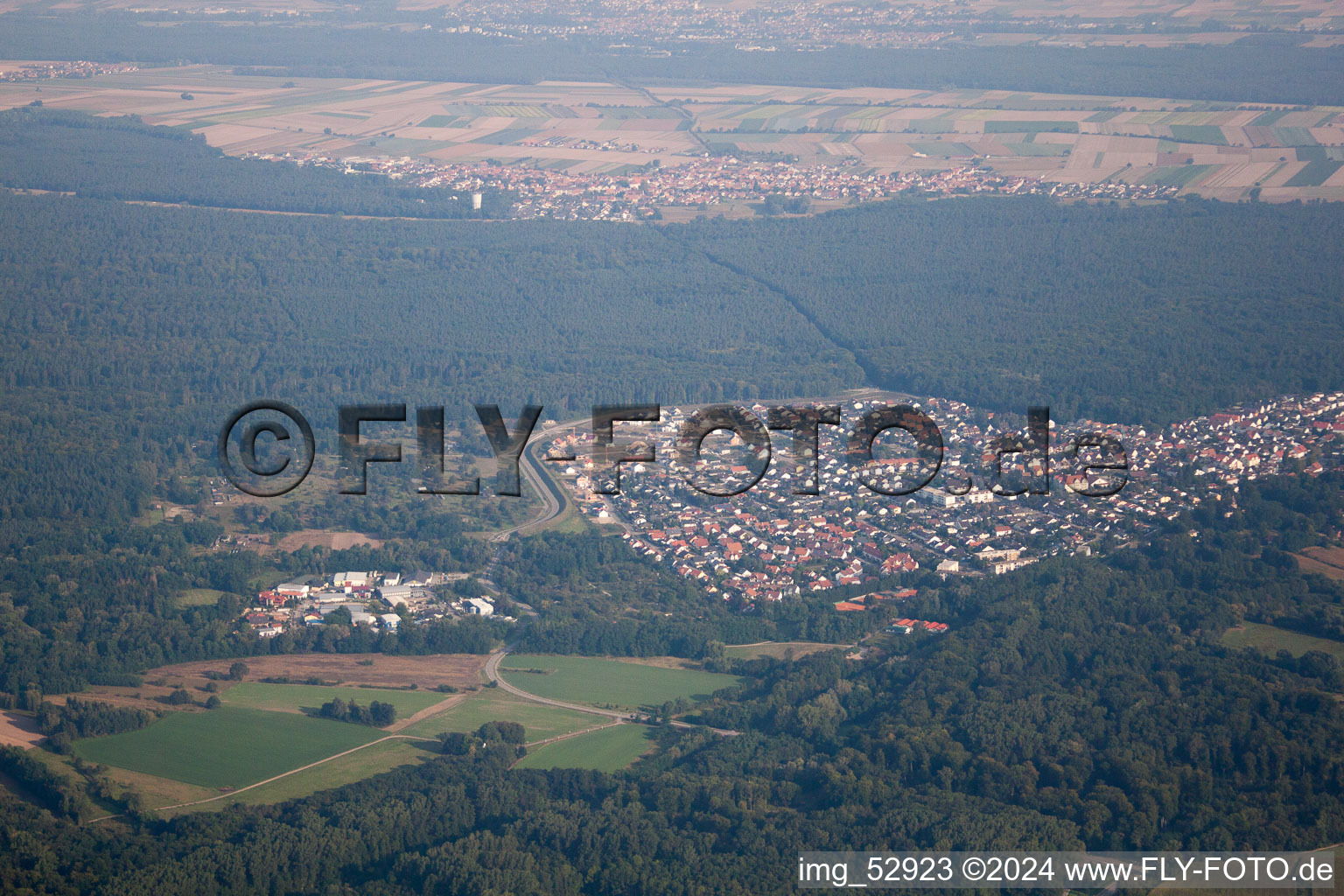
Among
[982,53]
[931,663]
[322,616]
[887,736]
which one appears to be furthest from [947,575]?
[982,53]

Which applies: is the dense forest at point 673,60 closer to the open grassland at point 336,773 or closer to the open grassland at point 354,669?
the open grassland at point 354,669

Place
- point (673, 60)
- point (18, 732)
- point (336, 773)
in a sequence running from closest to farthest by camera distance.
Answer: point (336, 773) → point (18, 732) → point (673, 60)

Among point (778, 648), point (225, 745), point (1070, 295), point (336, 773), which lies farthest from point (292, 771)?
point (1070, 295)
